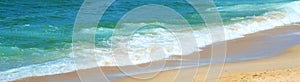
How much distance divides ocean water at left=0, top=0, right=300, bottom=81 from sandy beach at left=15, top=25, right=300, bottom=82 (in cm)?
65

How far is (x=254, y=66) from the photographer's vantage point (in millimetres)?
11453

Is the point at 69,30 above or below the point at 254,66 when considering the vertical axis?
below

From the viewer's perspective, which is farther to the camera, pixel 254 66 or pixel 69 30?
pixel 69 30

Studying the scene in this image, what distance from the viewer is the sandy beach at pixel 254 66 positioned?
962 cm

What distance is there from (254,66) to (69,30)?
8.83 meters

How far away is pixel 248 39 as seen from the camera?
640 inches

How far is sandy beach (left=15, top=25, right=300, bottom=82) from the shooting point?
9.62 meters

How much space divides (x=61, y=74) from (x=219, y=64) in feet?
10.2

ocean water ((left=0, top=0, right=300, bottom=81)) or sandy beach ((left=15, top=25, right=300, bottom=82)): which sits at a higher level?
sandy beach ((left=15, top=25, right=300, bottom=82))

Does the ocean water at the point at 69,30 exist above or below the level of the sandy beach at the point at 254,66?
below

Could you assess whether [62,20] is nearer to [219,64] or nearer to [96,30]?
[96,30]

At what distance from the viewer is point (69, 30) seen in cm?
1886

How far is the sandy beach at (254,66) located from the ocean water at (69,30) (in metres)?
0.65

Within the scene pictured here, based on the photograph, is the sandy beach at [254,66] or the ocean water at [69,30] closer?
the sandy beach at [254,66]
